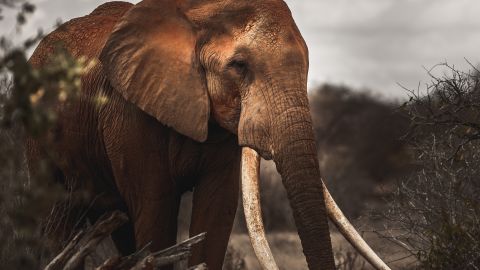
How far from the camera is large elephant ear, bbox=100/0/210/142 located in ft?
22.1

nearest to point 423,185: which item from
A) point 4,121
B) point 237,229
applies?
point 4,121

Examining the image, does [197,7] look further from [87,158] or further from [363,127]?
[363,127]

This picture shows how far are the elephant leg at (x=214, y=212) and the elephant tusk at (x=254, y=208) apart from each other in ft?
1.43

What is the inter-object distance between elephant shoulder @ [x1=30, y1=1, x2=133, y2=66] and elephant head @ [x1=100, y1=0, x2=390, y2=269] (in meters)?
0.44

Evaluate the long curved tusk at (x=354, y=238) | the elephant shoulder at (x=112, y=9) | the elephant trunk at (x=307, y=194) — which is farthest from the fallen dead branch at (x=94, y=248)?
the elephant shoulder at (x=112, y=9)

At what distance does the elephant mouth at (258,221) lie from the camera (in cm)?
629

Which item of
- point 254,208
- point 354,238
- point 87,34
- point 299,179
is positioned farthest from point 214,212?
point 87,34

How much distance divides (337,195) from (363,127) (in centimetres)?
813

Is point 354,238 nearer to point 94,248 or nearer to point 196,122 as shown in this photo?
point 196,122

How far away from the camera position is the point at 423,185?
8148 millimetres

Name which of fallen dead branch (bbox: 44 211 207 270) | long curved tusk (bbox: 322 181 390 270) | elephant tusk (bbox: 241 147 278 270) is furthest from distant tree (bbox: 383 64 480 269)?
fallen dead branch (bbox: 44 211 207 270)

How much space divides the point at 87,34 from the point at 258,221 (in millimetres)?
2251

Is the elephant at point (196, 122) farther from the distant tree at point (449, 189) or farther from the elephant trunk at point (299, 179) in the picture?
the distant tree at point (449, 189)

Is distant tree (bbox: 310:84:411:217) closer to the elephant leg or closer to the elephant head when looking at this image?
the elephant leg
